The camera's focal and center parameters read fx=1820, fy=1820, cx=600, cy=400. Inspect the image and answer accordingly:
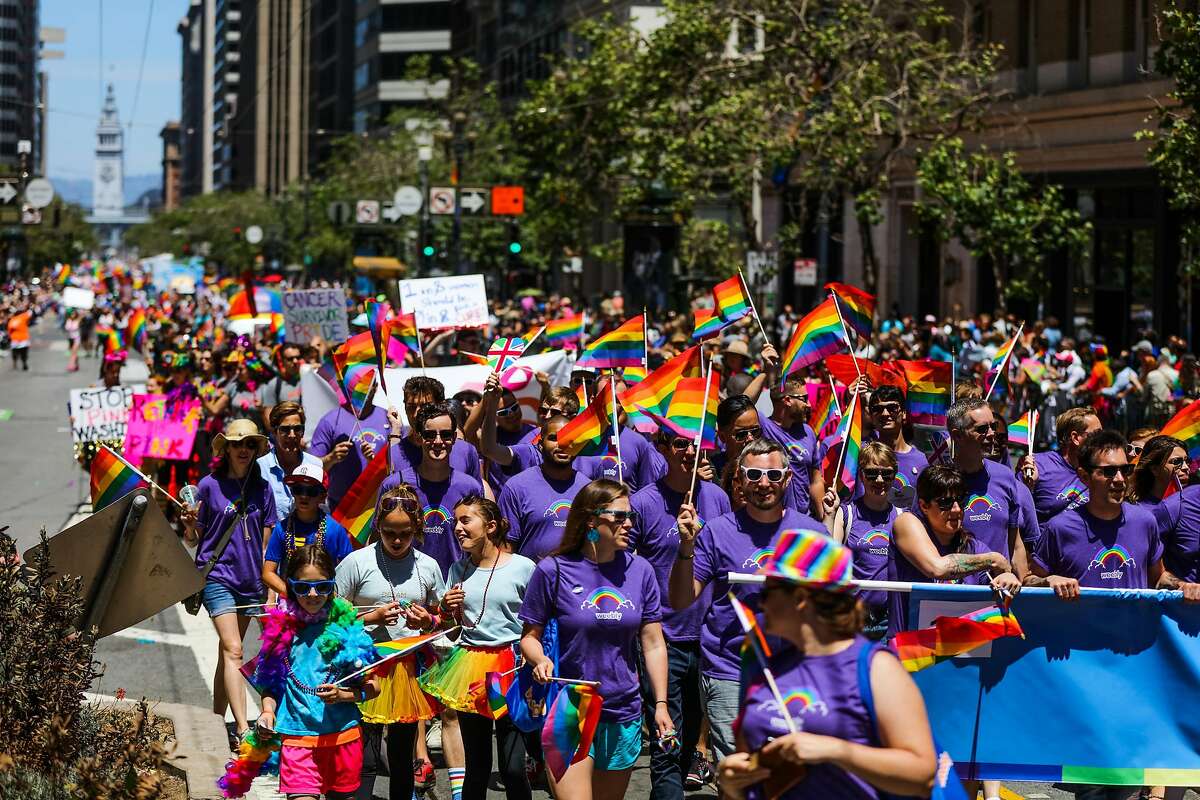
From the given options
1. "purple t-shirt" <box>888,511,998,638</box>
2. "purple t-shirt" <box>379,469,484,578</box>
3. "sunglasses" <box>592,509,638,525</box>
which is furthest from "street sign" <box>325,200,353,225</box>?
"sunglasses" <box>592,509,638,525</box>

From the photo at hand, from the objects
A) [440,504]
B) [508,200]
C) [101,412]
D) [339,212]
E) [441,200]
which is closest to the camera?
[440,504]

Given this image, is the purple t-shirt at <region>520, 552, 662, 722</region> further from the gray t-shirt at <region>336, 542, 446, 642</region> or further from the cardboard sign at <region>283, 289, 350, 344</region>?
the cardboard sign at <region>283, 289, 350, 344</region>

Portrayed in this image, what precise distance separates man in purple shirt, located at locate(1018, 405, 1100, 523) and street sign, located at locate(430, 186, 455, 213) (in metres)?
33.6

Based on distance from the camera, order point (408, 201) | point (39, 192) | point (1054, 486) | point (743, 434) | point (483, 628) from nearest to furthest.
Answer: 1. point (483, 628)
2. point (743, 434)
3. point (1054, 486)
4. point (39, 192)
5. point (408, 201)

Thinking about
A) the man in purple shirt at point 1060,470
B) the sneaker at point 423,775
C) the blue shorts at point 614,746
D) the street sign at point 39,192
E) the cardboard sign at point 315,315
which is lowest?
the sneaker at point 423,775

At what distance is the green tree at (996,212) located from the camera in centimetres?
2905

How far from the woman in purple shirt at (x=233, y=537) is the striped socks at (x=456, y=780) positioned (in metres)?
1.61

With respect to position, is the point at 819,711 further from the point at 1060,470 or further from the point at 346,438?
the point at 346,438

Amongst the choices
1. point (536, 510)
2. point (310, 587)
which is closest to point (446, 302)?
point (536, 510)

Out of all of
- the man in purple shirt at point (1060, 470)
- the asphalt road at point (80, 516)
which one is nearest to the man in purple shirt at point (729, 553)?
the asphalt road at point (80, 516)

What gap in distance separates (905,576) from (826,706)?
9.55 feet

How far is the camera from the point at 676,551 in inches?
321

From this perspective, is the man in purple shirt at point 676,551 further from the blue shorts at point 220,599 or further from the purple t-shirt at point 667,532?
the blue shorts at point 220,599

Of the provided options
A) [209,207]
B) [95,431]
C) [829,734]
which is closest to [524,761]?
[829,734]
